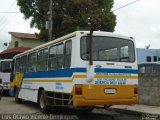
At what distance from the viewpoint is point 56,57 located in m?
14.8

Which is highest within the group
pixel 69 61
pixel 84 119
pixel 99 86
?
pixel 69 61

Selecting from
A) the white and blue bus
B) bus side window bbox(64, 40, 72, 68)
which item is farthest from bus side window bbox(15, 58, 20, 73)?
bus side window bbox(64, 40, 72, 68)

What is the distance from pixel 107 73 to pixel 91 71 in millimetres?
616

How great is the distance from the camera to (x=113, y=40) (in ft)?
45.8

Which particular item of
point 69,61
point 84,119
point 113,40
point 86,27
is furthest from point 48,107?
point 86,27

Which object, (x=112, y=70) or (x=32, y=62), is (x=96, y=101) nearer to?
(x=112, y=70)

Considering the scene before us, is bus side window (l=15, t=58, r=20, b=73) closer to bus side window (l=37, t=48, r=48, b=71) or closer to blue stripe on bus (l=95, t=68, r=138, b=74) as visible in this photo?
bus side window (l=37, t=48, r=48, b=71)

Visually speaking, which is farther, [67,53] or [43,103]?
[43,103]

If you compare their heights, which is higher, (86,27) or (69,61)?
(86,27)

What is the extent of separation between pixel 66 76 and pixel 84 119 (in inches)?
71.4

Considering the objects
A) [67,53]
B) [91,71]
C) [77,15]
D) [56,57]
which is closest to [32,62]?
[56,57]

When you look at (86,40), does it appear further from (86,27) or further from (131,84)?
(86,27)

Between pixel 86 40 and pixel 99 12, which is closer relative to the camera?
pixel 86 40

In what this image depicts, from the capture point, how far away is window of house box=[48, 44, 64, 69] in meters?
14.4
